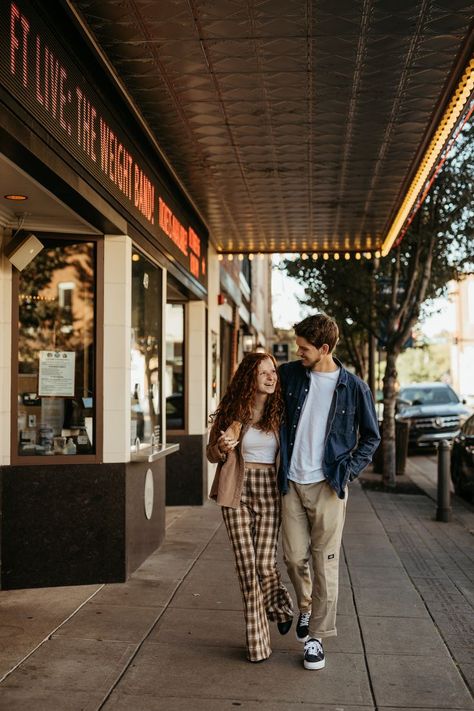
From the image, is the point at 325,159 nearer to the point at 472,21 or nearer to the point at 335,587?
the point at 472,21

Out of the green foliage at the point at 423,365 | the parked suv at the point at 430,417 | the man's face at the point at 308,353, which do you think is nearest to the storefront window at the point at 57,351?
the man's face at the point at 308,353

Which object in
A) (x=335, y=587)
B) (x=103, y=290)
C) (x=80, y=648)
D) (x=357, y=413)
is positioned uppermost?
(x=103, y=290)

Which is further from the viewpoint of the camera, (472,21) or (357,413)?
(472,21)

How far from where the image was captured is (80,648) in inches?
214

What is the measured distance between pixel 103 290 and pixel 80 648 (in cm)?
307

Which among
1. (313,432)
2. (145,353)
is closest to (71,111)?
(313,432)

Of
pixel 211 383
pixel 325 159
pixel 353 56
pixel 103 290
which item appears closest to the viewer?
pixel 353 56

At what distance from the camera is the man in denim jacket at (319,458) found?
512 centimetres

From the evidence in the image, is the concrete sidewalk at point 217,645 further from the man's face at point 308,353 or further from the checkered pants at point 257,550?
the man's face at point 308,353

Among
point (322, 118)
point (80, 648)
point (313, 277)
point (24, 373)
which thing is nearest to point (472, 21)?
point (322, 118)

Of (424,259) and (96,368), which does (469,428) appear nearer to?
(424,259)

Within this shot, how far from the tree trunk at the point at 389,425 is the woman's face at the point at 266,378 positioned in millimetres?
10084

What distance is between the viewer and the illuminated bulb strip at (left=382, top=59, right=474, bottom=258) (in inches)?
262

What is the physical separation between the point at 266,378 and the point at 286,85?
8.79ft
